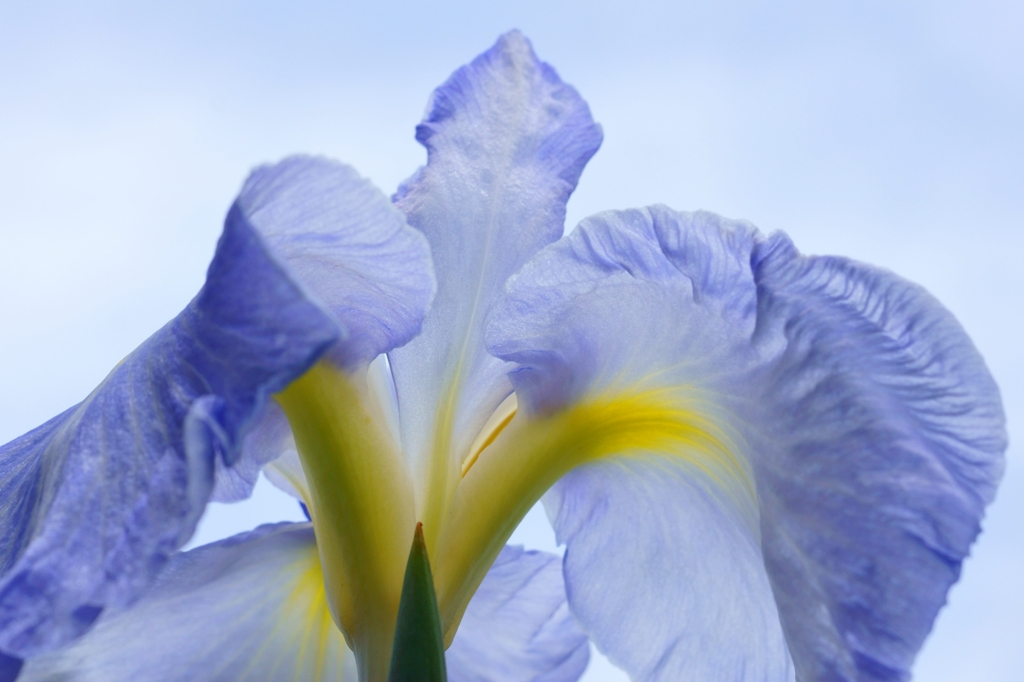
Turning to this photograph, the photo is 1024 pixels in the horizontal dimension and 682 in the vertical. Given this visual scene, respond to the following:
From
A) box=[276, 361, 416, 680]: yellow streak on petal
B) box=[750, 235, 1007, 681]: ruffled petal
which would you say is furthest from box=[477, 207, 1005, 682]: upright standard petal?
box=[276, 361, 416, 680]: yellow streak on petal

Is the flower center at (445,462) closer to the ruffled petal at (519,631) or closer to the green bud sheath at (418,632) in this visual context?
the green bud sheath at (418,632)

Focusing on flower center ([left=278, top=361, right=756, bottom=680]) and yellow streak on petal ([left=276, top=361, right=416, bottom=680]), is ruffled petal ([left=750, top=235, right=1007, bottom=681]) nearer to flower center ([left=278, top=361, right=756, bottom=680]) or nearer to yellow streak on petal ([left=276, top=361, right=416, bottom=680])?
flower center ([left=278, top=361, right=756, bottom=680])

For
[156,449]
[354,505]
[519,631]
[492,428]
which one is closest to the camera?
[156,449]

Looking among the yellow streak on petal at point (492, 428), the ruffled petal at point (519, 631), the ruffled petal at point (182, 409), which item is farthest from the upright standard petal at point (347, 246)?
the ruffled petal at point (519, 631)

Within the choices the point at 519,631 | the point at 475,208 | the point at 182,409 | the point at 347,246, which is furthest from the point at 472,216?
the point at 519,631

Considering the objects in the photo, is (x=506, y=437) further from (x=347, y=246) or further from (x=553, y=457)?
(x=347, y=246)

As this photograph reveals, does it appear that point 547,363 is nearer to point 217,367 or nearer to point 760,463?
point 760,463

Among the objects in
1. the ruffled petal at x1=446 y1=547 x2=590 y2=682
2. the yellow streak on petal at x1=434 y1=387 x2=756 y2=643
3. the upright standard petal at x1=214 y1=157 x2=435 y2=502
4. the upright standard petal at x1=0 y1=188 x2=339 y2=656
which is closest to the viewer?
the upright standard petal at x1=0 y1=188 x2=339 y2=656
